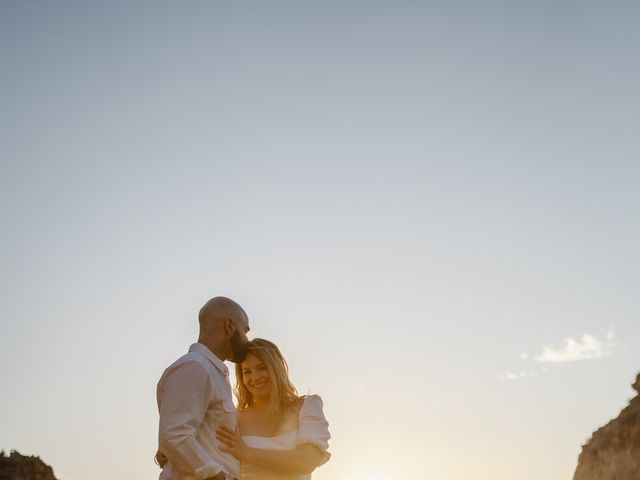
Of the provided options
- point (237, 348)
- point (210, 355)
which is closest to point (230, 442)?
point (210, 355)

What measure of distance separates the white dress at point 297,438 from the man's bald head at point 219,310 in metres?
1.33

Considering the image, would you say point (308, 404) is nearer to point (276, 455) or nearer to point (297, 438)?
point (297, 438)

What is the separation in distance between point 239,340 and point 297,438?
1.25 meters

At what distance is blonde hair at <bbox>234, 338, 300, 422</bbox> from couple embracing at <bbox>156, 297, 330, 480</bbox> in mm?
11

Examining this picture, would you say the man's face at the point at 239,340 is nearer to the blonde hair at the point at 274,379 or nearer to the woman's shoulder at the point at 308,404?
the blonde hair at the point at 274,379

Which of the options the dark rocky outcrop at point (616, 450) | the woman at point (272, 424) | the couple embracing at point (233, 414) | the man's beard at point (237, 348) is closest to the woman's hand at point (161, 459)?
the couple embracing at point (233, 414)

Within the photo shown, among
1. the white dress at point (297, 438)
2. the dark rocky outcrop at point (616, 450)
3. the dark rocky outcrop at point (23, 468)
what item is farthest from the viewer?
the dark rocky outcrop at point (23, 468)

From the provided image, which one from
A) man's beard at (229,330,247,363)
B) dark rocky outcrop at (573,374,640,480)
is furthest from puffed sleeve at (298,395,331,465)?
dark rocky outcrop at (573,374,640,480)

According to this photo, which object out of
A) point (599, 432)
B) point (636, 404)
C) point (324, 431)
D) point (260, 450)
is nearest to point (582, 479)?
point (599, 432)

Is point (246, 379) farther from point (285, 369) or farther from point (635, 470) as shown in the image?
point (635, 470)

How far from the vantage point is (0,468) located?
2014cm

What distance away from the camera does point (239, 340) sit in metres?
7.81

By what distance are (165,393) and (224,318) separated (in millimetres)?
1089

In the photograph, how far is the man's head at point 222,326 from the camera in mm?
7559
